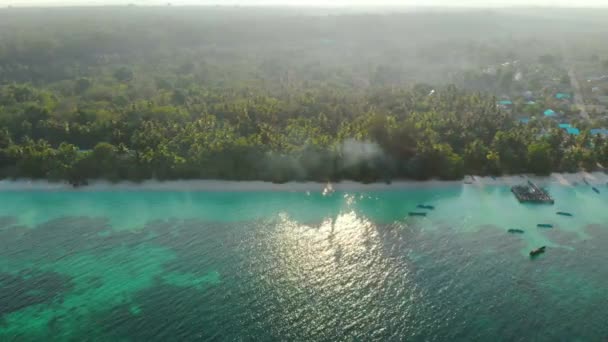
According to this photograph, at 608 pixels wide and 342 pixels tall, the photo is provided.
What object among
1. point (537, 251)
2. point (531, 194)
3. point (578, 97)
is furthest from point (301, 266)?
point (578, 97)

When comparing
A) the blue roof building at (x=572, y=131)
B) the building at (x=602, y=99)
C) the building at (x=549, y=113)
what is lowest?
the blue roof building at (x=572, y=131)

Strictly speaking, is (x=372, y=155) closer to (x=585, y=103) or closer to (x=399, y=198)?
(x=399, y=198)

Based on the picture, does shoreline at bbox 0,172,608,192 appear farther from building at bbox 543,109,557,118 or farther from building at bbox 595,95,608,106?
building at bbox 595,95,608,106

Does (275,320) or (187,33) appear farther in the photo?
(187,33)

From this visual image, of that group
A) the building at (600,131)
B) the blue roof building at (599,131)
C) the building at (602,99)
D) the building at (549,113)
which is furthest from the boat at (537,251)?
the building at (602,99)

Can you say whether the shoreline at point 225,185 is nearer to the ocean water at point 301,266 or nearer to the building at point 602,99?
the ocean water at point 301,266

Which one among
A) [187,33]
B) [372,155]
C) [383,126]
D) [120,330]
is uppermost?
[187,33]

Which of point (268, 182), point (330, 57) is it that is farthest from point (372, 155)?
point (330, 57)
